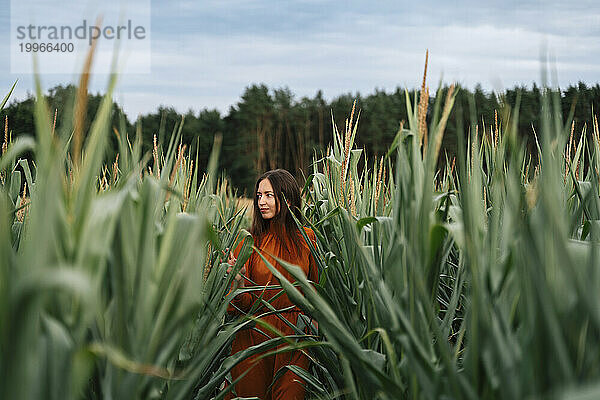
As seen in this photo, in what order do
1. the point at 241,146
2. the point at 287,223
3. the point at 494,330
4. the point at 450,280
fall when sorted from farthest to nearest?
the point at 241,146 < the point at 287,223 < the point at 450,280 < the point at 494,330


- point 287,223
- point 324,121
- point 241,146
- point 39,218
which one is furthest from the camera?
point 241,146

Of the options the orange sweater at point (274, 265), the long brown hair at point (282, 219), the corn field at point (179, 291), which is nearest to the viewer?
the corn field at point (179, 291)

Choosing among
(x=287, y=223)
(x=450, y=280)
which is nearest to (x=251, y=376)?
(x=287, y=223)

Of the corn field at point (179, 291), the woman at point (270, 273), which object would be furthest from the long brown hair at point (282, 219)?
the corn field at point (179, 291)

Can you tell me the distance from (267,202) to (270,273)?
37 centimetres

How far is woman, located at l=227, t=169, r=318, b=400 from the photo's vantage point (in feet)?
7.13

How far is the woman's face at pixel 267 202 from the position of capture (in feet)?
7.96

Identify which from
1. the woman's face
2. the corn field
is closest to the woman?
the woman's face

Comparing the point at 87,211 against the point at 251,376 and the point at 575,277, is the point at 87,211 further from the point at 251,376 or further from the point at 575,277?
the point at 251,376

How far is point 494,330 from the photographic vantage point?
2.31ft

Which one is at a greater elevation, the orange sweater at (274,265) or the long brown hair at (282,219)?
the long brown hair at (282,219)

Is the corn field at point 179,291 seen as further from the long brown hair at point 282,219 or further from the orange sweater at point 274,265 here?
the long brown hair at point 282,219

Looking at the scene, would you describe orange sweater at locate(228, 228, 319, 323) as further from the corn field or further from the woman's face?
the corn field

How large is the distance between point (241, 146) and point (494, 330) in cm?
1590
